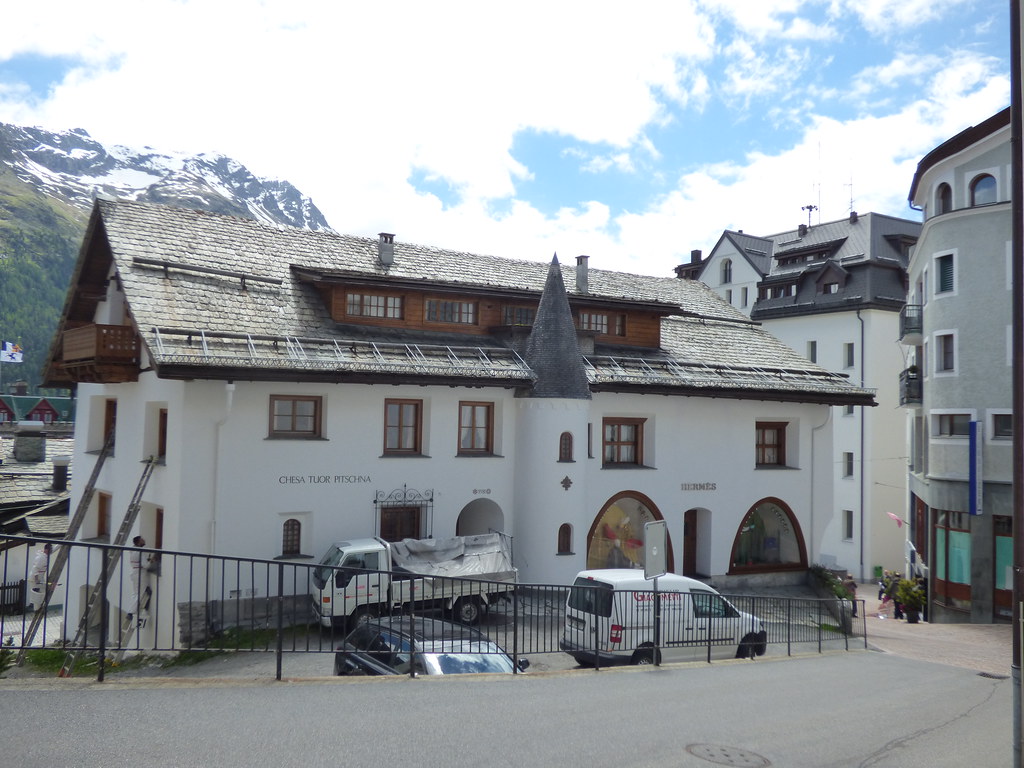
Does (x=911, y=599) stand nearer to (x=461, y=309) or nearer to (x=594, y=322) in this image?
(x=594, y=322)

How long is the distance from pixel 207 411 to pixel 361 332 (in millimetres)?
A: 4733

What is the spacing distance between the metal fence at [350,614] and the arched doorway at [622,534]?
3570 mm

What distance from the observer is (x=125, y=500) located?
2130cm

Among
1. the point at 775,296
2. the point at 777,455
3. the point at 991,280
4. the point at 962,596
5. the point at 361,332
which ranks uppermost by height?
the point at 775,296

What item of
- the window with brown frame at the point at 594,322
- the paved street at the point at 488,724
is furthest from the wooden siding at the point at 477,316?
the paved street at the point at 488,724

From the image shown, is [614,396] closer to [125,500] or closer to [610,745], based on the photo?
[125,500]

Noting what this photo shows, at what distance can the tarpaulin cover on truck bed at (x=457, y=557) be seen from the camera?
19.3 m

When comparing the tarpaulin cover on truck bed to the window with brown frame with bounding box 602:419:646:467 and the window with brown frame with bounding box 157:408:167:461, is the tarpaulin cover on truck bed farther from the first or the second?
the window with brown frame with bounding box 157:408:167:461

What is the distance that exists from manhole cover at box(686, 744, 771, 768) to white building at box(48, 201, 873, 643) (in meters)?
12.8

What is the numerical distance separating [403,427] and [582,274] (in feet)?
31.4

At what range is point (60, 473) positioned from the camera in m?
34.6

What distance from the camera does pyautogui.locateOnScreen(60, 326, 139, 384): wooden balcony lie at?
20219mm

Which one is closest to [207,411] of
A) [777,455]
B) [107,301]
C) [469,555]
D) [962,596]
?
[469,555]

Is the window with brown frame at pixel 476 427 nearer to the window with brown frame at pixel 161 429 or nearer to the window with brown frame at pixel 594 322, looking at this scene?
the window with brown frame at pixel 594 322
